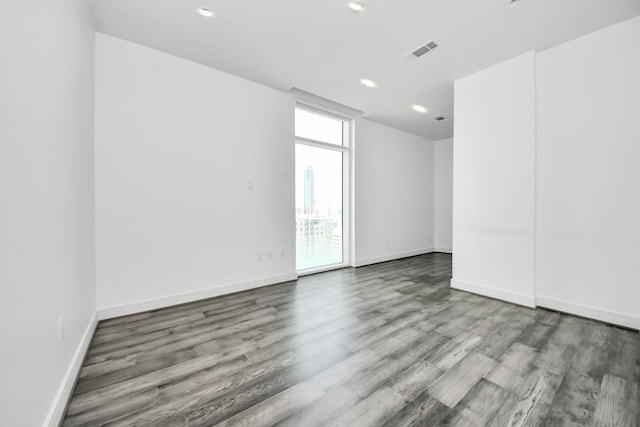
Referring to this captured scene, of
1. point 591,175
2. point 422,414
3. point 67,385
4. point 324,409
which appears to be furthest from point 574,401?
point 67,385

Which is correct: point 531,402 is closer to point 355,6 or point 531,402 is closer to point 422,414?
point 422,414

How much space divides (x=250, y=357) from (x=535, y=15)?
152 inches

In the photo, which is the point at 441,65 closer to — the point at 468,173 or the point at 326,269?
the point at 468,173

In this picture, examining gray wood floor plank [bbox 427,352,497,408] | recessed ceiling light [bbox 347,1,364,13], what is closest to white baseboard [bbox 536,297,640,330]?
gray wood floor plank [bbox 427,352,497,408]

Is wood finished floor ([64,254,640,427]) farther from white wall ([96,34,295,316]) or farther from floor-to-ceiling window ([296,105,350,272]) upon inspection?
floor-to-ceiling window ([296,105,350,272])

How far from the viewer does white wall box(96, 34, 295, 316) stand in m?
2.60

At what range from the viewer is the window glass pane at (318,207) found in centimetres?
429

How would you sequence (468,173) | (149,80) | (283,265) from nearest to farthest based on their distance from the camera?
(149,80) < (468,173) < (283,265)

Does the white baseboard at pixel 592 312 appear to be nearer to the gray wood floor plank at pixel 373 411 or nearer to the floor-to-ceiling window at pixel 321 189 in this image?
the gray wood floor plank at pixel 373 411

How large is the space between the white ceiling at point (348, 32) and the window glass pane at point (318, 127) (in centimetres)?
79

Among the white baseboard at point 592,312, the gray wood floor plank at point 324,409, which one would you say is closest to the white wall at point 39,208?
the gray wood floor plank at point 324,409

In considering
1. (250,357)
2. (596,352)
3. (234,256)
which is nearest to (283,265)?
(234,256)

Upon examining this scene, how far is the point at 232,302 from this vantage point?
3.05 meters

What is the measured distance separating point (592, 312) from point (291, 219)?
3653 mm
